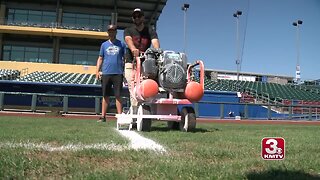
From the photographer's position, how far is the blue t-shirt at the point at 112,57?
790 cm

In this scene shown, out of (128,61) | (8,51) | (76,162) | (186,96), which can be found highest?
(8,51)

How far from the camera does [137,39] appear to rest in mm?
7234

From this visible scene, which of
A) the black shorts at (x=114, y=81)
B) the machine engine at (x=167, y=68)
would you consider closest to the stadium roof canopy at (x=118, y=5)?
the black shorts at (x=114, y=81)

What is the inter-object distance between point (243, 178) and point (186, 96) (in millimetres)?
3793

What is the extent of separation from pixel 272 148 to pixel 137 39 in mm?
4862

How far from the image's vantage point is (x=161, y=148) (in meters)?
3.90

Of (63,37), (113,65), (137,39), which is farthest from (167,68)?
(63,37)

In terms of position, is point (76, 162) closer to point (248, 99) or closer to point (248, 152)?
point (248, 152)

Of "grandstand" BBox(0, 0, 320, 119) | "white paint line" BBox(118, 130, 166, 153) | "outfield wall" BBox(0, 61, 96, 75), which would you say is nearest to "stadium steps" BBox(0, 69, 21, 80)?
"grandstand" BBox(0, 0, 320, 119)

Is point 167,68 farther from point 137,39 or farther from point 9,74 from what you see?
point 9,74

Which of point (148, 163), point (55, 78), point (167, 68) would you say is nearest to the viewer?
point (148, 163)

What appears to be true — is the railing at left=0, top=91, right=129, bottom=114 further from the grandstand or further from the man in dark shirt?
the grandstand

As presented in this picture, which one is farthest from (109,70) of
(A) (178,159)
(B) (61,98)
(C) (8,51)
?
(C) (8,51)

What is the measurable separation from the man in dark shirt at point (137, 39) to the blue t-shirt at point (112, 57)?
20.1 inches
